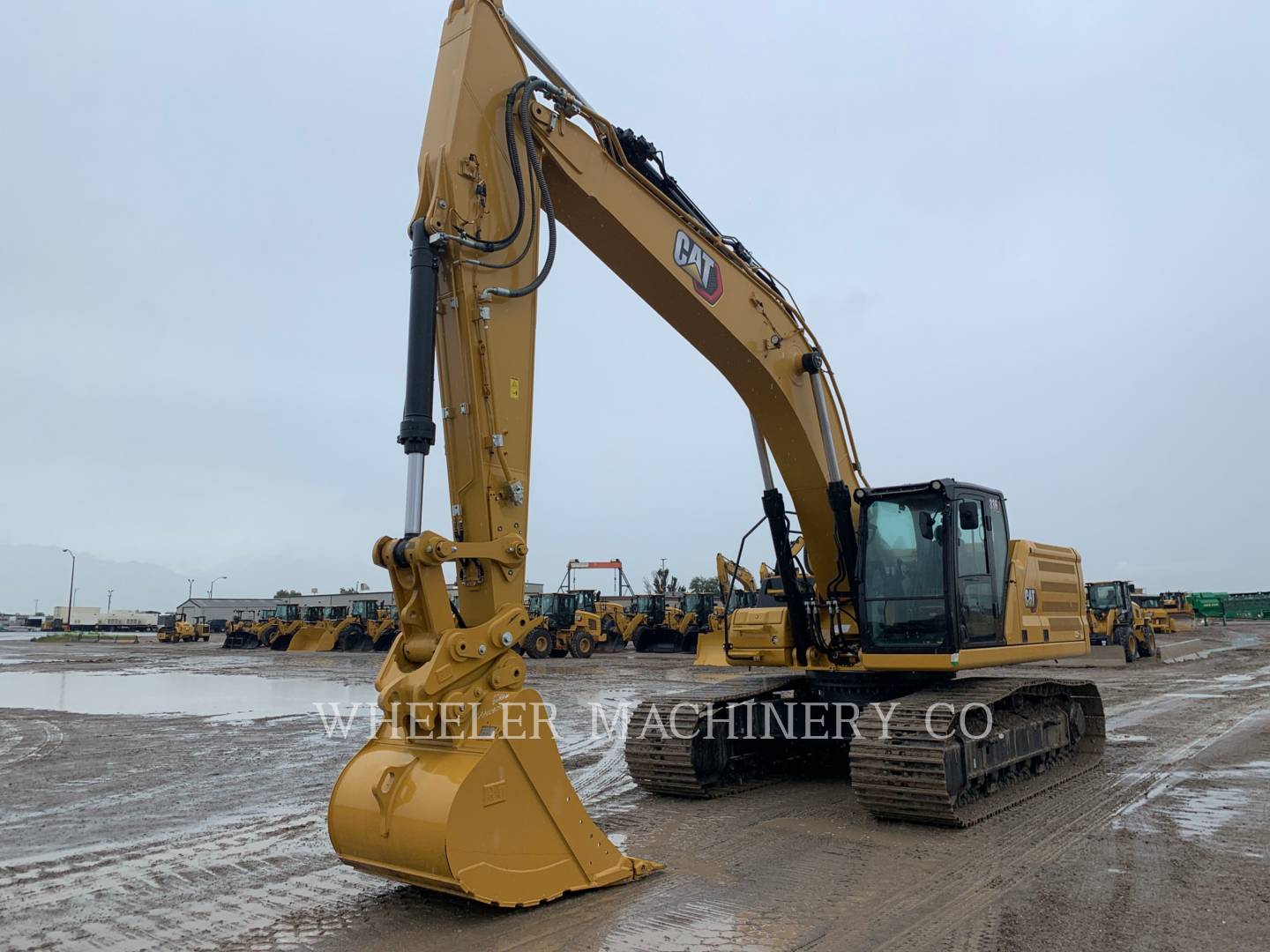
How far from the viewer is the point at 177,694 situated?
18906mm

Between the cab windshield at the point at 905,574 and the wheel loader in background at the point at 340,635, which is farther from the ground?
the cab windshield at the point at 905,574

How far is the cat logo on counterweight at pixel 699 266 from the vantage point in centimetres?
679

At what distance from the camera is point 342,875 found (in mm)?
5574

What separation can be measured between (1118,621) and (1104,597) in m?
0.78

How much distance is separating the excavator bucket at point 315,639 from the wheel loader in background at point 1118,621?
29416 millimetres

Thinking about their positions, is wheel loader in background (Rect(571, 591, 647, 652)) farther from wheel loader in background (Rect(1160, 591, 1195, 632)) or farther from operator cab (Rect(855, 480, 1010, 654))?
operator cab (Rect(855, 480, 1010, 654))

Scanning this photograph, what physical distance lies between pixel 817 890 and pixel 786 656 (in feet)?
10.4

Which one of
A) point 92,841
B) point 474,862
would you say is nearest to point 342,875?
point 474,862

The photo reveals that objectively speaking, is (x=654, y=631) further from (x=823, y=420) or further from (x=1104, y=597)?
(x=823, y=420)

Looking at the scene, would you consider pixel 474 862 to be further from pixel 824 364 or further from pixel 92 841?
pixel 824 364

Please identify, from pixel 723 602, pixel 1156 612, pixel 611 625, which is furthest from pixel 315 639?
pixel 1156 612

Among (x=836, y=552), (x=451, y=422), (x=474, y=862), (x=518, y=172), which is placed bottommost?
(x=474, y=862)

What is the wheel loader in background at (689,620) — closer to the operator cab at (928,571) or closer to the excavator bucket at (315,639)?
the excavator bucket at (315,639)

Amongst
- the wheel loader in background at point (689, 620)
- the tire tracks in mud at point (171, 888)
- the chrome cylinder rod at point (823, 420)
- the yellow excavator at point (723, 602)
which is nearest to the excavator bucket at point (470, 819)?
the tire tracks in mud at point (171, 888)
